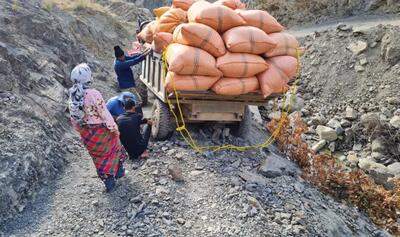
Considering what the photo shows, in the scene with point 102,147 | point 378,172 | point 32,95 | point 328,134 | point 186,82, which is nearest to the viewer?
point 102,147

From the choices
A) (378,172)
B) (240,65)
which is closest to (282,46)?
(240,65)

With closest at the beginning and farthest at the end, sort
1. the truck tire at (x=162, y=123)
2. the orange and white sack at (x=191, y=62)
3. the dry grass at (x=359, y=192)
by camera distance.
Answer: the orange and white sack at (x=191, y=62) < the truck tire at (x=162, y=123) < the dry grass at (x=359, y=192)

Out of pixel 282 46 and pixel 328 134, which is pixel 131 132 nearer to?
pixel 282 46

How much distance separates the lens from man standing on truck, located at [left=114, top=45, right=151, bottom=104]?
7006 millimetres

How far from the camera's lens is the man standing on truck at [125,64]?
276 inches

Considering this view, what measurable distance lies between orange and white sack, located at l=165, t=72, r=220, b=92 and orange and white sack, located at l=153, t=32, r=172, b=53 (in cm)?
79

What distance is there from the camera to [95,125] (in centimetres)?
482

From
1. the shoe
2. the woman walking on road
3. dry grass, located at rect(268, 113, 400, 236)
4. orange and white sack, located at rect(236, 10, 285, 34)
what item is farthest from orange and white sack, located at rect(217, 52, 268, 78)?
dry grass, located at rect(268, 113, 400, 236)

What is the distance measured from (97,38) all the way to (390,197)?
11.0 metres

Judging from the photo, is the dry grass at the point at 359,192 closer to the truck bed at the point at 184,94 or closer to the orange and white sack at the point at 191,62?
the truck bed at the point at 184,94

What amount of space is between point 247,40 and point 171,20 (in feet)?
4.85

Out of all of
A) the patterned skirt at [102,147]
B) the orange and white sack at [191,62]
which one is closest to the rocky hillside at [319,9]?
the orange and white sack at [191,62]

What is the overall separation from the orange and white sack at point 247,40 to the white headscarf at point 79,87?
6.56 feet

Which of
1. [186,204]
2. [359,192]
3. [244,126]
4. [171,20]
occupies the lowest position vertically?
[359,192]
